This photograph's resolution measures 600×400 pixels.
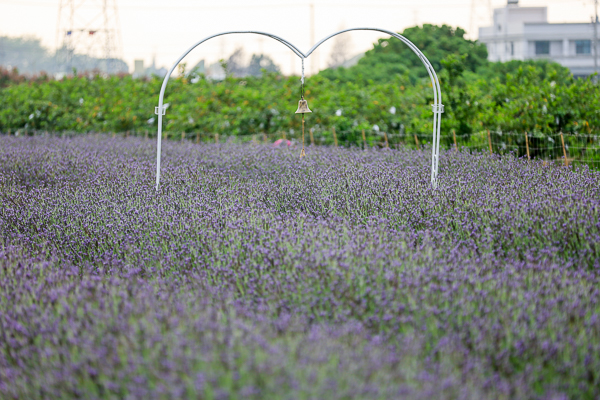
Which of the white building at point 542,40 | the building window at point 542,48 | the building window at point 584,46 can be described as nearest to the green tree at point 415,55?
the white building at point 542,40

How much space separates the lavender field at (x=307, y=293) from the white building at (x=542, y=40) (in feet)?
117

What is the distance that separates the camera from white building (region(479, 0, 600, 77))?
1452 inches

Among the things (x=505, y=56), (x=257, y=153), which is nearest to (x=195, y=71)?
(x=257, y=153)

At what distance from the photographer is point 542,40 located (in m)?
38.0

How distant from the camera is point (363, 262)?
8.93ft

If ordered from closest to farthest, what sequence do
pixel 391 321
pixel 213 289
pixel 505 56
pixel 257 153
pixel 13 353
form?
pixel 13 353 < pixel 391 321 < pixel 213 289 < pixel 257 153 < pixel 505 56

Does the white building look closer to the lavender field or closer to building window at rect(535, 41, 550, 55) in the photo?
building window at rect(535, 41, 550, 55)

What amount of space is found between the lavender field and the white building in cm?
3554

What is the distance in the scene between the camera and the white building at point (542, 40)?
3688 cm

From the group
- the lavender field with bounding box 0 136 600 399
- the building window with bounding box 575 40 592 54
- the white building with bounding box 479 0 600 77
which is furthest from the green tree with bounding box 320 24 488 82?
the building window with bounding box 575 40 592 54

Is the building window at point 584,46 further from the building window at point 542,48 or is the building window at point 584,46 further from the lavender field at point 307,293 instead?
the lavender field at point 307,293

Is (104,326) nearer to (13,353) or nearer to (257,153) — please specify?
(13,353)

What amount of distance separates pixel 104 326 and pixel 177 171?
3573 mm

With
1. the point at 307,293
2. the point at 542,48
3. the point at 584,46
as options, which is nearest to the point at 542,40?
the point at 542,48
